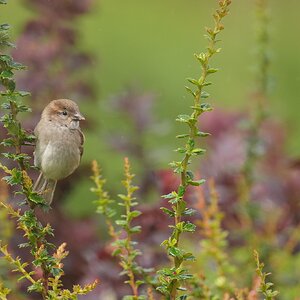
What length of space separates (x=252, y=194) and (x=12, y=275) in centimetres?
120

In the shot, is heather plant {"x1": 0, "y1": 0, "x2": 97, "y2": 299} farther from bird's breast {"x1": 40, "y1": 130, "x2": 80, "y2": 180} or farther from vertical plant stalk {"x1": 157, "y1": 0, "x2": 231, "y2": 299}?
bird's breast {"x1": 40, "y1": 130, "x2": 80, "y2": 180}

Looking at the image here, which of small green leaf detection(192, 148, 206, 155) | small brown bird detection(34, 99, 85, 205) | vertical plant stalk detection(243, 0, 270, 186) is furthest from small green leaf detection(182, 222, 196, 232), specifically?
vertical plant stalk detection(243, 0, 270, 186)

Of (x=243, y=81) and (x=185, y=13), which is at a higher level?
(x=185, y=13)

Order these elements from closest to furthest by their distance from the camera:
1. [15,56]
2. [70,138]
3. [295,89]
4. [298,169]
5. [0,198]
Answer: [0,198] < [70,138] < [298,169] < [15,56] < [295,89]

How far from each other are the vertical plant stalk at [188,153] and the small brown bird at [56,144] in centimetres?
65

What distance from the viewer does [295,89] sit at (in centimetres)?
824

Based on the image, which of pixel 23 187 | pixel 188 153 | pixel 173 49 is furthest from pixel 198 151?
pixel 173 49

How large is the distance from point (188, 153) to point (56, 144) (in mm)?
803

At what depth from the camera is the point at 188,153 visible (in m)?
1.88

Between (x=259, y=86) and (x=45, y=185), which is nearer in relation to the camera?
(x=45, y=185)

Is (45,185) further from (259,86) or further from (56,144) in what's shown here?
(259,86)

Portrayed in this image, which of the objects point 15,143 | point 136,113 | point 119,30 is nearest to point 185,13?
point 119,30

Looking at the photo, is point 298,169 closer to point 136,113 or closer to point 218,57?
point 136,113

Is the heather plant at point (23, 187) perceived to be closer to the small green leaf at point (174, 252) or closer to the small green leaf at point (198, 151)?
the small green leaf at point (174, 252)
